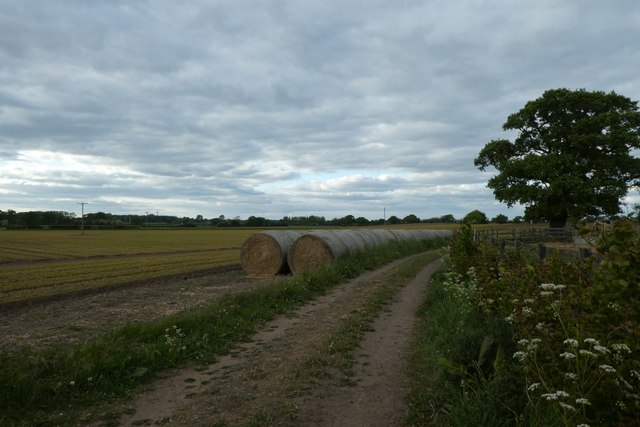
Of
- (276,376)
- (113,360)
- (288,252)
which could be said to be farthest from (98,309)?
(288,252)

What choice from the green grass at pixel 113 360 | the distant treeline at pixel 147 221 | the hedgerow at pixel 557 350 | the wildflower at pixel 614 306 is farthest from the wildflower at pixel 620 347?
the distant treeline at pixel 147 221

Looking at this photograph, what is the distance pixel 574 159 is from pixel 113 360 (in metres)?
30.0

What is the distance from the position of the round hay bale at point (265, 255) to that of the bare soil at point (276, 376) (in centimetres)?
782

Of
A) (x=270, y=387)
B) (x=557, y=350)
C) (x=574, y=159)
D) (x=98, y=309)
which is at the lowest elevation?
(x=98, y=309)

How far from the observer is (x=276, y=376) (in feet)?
19.4

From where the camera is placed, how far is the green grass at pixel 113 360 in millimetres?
5156

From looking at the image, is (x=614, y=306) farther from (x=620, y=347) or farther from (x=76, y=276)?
(x=76, y=276)

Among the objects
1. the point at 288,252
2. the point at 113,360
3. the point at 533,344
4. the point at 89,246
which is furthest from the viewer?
the point at 89,246

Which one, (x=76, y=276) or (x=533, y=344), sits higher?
(x=533, y=344)

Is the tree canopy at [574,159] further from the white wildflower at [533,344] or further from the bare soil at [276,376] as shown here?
the white wildflower at [533,344]

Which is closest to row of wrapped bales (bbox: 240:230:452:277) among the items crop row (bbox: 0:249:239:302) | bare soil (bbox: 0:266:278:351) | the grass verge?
bare soil (bbox: 0:266:278:351)

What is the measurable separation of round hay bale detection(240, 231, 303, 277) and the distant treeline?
77.2 metres

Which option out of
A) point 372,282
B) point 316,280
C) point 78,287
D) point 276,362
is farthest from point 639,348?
point 78,287

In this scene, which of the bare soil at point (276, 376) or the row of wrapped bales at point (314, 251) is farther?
the row of wrapped bales at point (314, 251)
